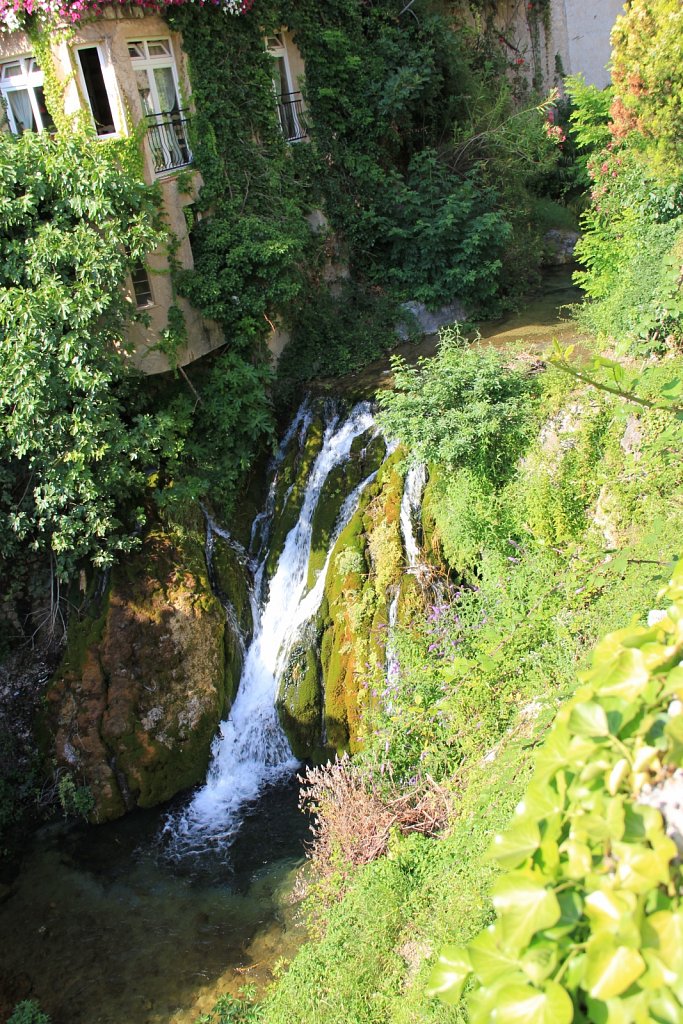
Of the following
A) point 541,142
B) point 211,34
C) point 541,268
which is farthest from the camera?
point 541,268

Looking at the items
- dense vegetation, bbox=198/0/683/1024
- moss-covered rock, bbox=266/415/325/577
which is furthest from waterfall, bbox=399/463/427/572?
moss-covered rock, bbox=266/415/325/577

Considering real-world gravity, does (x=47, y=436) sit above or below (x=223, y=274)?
below

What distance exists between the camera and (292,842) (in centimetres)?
840

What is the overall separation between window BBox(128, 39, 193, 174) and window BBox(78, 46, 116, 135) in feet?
1.50

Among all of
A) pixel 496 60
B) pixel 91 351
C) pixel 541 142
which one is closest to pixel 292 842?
pixel 91 351

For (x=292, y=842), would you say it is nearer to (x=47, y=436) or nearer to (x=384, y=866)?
(x=384, y=866)

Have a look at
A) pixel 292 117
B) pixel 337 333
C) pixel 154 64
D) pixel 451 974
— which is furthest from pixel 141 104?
pixel 451 974

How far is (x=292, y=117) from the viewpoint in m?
13.6

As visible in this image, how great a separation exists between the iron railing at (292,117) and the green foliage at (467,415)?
21.3 ft

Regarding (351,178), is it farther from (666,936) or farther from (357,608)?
(666,936)

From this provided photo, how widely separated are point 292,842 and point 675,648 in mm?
7031

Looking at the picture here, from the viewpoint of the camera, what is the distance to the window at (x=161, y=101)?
10586 millimetres

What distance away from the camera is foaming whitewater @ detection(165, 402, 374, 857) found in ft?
29.5

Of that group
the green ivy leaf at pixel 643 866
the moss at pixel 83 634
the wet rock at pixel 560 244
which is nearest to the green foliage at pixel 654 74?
the wet rock at pixel 560 244
